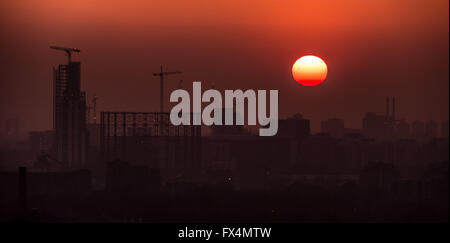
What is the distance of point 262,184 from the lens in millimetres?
55594

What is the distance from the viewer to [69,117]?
66.4m

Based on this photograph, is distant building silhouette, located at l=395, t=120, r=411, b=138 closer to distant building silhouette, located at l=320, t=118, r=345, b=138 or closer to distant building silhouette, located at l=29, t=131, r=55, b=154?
distant building silhouette, located at l=320, t=118, r=345, b=138

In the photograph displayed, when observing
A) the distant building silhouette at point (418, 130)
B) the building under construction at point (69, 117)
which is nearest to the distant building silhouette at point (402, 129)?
the distant building silhouette at point (418, 130)

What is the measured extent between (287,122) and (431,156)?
36.8ft

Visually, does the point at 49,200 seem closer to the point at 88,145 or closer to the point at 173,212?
the point at 173,212

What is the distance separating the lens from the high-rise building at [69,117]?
2484 inches

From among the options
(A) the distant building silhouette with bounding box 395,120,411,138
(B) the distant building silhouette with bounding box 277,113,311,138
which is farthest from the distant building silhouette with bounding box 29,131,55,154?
(A) the distant building silhouette with bounding box 395,120,411,138

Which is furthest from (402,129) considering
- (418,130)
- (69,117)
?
(69,117)

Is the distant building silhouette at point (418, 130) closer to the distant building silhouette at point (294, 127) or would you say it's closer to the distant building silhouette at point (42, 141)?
the distant building silhouette at point (294, 127)

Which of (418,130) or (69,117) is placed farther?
(69,117)

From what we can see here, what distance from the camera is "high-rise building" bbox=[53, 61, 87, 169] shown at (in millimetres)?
63094

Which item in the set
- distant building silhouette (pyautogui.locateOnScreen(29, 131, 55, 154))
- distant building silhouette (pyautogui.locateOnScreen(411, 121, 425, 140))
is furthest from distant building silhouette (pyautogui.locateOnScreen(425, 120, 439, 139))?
distant building silhouette (pyautogui.locateOnScreen(29, 131, 55, 154))

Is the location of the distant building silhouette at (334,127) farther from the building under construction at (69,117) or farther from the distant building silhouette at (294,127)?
the building under construction at (69,117)

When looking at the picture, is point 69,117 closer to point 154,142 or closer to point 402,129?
point 154,142
